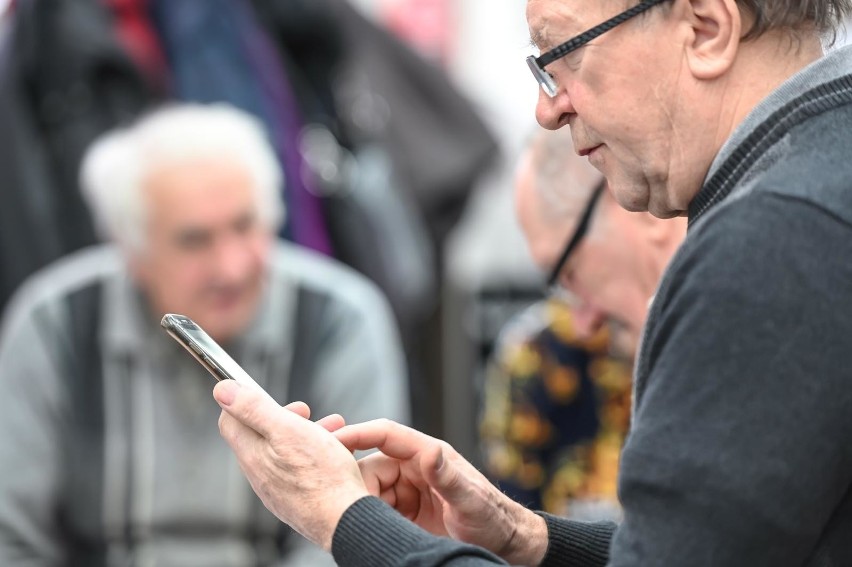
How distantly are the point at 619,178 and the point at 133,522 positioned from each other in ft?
6.14

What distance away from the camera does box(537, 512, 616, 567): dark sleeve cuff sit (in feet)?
4.39

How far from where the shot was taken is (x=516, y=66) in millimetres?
4762

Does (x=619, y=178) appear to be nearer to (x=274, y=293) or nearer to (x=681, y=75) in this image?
(x=681, y=75)

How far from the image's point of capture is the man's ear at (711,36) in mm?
1125

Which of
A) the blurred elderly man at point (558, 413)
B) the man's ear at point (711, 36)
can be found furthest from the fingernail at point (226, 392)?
the blurred elderly man at point (558, 413)

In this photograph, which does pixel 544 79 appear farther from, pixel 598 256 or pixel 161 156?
pixel 161 156

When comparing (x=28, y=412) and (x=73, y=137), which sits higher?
(x=73, y=137)

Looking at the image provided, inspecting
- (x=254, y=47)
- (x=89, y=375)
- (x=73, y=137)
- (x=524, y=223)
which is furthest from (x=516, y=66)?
(x=524, y=223)

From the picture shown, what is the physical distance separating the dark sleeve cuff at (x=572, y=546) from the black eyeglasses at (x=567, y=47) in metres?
0.39

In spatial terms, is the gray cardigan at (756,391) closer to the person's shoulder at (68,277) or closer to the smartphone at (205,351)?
the smartphone at (205,351)

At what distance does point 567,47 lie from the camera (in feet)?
3.87

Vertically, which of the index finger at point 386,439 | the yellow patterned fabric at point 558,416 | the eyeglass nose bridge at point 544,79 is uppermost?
the eyeglass nose bridge at point 544,79

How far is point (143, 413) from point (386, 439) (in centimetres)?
A: 172

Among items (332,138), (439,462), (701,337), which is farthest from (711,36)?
(332,138)
